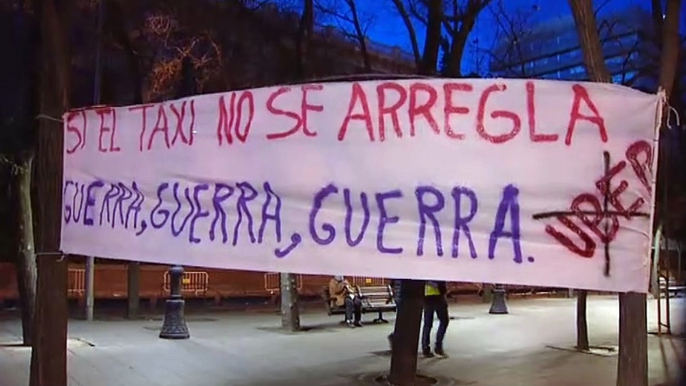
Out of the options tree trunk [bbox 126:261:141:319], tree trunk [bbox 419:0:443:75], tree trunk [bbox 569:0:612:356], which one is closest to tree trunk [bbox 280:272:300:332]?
tree trunk [bbox 126:261:141:319]

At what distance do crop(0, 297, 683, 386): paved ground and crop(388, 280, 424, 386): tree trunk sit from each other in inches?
21.2

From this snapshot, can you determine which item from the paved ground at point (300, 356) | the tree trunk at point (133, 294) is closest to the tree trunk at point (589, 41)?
the paved ground at point (300, 356)

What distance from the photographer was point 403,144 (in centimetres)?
375

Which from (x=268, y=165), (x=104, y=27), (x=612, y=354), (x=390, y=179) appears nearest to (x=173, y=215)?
(x=268, y=165)

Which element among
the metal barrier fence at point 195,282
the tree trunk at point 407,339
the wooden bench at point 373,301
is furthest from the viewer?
the metal barrier fence at point 195,282

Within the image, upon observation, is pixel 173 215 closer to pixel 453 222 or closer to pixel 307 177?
pixel 307 177

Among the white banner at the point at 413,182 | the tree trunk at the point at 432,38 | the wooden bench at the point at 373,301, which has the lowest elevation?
the wooden bench at the point at 373,301

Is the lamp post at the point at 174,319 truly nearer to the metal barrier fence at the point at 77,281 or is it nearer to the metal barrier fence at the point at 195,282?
the metal barrier fence at the point at 77,281

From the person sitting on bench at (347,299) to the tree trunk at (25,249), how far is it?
754 cm

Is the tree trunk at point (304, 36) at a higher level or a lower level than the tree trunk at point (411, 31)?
higher

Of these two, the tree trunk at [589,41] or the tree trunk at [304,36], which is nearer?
the tree trunk at [589,41]

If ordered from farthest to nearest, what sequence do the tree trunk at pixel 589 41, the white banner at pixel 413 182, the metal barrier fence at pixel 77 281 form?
the metal barrier fence at pixel 77 281, the tree trunk at pixel 589 41, the white banner at pixel 413 182

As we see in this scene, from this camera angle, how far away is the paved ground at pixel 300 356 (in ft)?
34.4

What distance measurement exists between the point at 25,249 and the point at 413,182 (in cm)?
1098
